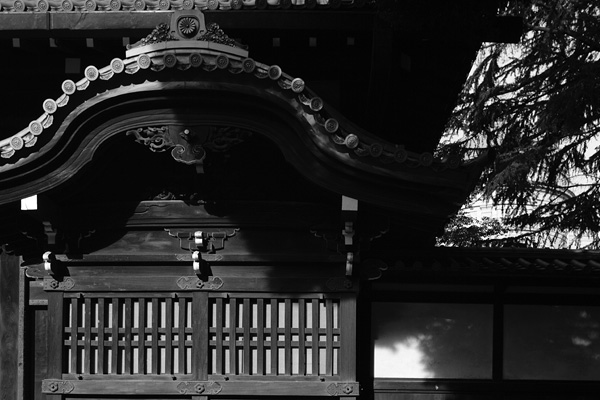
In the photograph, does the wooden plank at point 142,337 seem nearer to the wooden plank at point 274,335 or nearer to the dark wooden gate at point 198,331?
the dark wooden gate at point 198,331

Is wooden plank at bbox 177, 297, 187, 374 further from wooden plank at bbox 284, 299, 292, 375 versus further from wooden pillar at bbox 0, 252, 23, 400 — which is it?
wooden pillar at bbox 0, 252, 23, 400

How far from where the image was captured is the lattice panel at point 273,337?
8.62 m

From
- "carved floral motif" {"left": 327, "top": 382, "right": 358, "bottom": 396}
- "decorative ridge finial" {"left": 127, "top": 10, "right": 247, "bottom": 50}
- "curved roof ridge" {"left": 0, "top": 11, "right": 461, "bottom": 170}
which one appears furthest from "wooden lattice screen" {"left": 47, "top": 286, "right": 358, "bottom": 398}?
"decorative ridge finial" {"left": 127, "top": 10, "right": 247, "bottom": 50}

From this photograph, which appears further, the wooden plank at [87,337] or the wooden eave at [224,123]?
the wooden plank at [87,337]

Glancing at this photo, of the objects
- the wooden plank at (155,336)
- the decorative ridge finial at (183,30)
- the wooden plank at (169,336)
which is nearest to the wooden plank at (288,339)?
the wooden plank at (169,336)

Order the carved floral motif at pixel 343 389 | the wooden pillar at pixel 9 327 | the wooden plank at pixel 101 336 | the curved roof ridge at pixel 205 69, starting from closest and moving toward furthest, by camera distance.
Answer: the curved roof ridge at pixel 205 69 < the carved floral motif at pixel 343 389 < the wooden plank at pixel 101 336 < the wooden pillar at pixel 9 327

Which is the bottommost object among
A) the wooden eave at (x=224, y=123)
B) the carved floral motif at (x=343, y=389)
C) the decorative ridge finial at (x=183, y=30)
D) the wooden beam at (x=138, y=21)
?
the carved floral motif at (x=343, y=389)

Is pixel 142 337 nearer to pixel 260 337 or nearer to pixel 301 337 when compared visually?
pixel 260 337

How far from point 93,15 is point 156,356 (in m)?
3.23

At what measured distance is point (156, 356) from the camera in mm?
8641

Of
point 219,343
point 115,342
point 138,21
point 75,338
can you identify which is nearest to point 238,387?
point 219,343

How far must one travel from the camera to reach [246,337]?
8641mm

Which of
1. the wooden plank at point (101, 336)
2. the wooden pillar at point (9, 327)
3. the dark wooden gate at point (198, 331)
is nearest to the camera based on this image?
the dark wooden gate at point (198, 331)

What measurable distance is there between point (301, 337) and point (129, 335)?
1.61 meters
